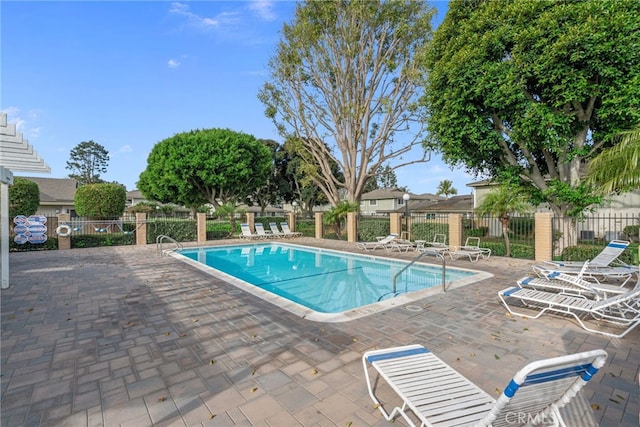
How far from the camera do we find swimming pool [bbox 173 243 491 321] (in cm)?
646

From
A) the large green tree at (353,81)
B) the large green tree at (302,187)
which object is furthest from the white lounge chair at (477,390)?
the large green tree at (302,187)

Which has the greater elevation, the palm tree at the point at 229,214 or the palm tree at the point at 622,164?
the palm tree at the point at 622,164

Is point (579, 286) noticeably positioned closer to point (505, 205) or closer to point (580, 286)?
point (580, 286)

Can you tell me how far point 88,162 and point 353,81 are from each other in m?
70.3

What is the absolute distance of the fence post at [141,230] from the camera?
1762cm

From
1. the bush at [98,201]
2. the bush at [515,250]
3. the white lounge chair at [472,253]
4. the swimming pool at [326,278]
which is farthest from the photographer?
the bush at [98,201]

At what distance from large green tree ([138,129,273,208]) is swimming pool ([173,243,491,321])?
13.9m

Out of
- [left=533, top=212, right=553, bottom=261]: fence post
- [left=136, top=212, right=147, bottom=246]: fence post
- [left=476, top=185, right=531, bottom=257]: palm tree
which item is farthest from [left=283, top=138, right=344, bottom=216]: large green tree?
[left=533, top=212, right=553, bottom=261]: fence post

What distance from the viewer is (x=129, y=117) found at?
18.5 m

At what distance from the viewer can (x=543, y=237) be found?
1103cm

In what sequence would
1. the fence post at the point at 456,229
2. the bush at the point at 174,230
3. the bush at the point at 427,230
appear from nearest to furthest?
the fence post at the point at 456,229 < the bush at the point at 427,230 < the bush at the point at 174,230

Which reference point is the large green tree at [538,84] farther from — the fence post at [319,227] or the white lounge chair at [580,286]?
the fence post at [319,227]

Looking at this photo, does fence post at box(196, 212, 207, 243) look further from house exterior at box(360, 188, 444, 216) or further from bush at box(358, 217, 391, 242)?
house exterior at box(360, 188, 444, 216)

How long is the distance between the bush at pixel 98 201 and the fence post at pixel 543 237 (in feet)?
73.9
